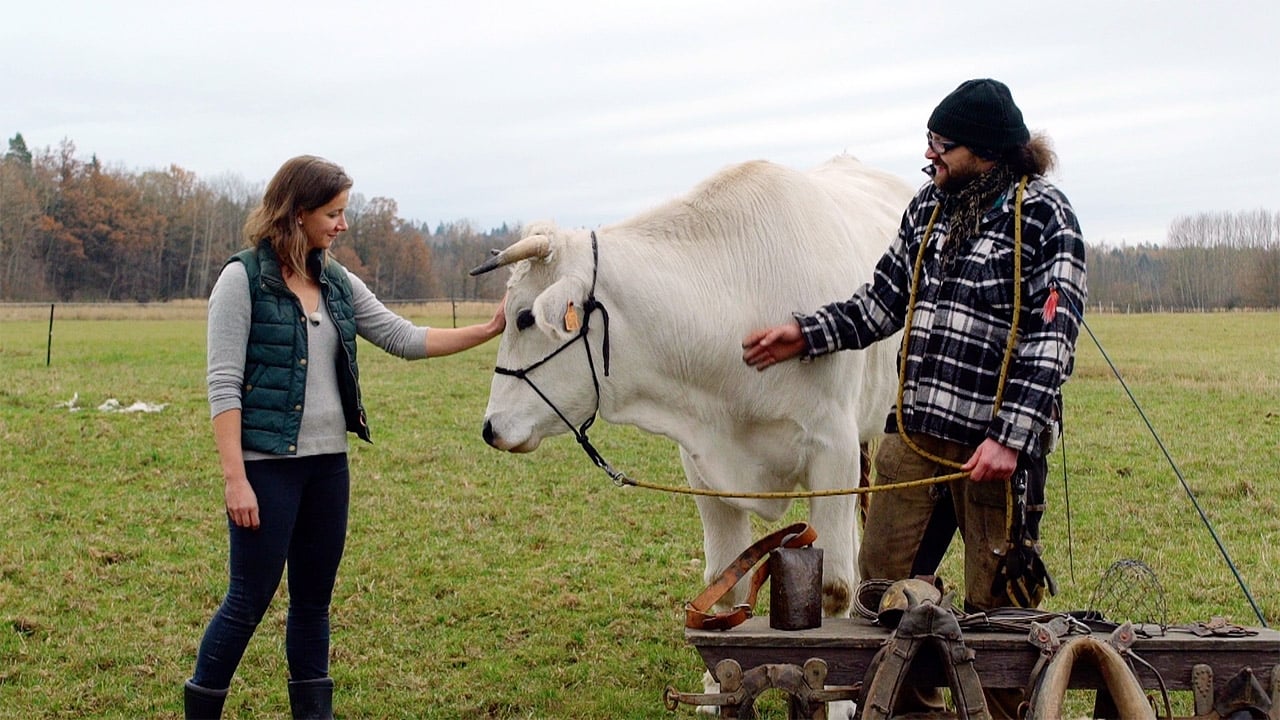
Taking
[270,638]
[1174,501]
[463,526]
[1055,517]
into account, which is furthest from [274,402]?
[1174,501]

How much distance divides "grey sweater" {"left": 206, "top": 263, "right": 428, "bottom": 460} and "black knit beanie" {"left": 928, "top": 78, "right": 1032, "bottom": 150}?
211cm

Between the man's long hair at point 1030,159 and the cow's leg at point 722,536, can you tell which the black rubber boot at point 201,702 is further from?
the man's long hair at point 1030,159

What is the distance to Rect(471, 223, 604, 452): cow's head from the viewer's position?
4195mm

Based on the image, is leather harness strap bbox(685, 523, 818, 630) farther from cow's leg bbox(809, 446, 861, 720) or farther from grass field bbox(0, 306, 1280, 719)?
grass field bbox(0, 306, 1280, 719)

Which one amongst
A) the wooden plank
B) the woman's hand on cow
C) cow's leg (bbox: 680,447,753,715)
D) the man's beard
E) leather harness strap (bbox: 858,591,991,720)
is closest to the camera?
leather harness strap (bbox: 858,591,991,720)

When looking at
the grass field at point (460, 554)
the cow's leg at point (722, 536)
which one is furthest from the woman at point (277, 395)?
the cow's leg at point (722, 536)

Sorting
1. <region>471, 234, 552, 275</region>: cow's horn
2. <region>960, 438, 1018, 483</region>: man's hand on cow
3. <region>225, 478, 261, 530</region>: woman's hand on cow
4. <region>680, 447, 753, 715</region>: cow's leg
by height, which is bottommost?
<region>680, 447, 753, 715</region>: cow's leg

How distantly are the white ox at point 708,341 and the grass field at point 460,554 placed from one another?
23cm

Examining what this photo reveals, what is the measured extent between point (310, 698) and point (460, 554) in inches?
127

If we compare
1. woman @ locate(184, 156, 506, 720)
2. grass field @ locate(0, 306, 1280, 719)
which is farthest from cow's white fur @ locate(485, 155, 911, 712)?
woman @ locate(184, 156, 506, 720)

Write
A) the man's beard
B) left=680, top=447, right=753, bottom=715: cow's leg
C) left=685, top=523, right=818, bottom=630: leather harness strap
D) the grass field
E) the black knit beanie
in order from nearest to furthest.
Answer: left=685, top=523, right=818, bottom=630: leather harness strap < the black knit beanie < the man's beard < left=680, top=447, right=753, bottom=715: cow's leg < the grass field

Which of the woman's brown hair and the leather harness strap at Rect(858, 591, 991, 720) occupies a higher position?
the woman's brown hair

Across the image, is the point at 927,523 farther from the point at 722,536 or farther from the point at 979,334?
the point at 722,536

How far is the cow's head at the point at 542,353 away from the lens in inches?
165
